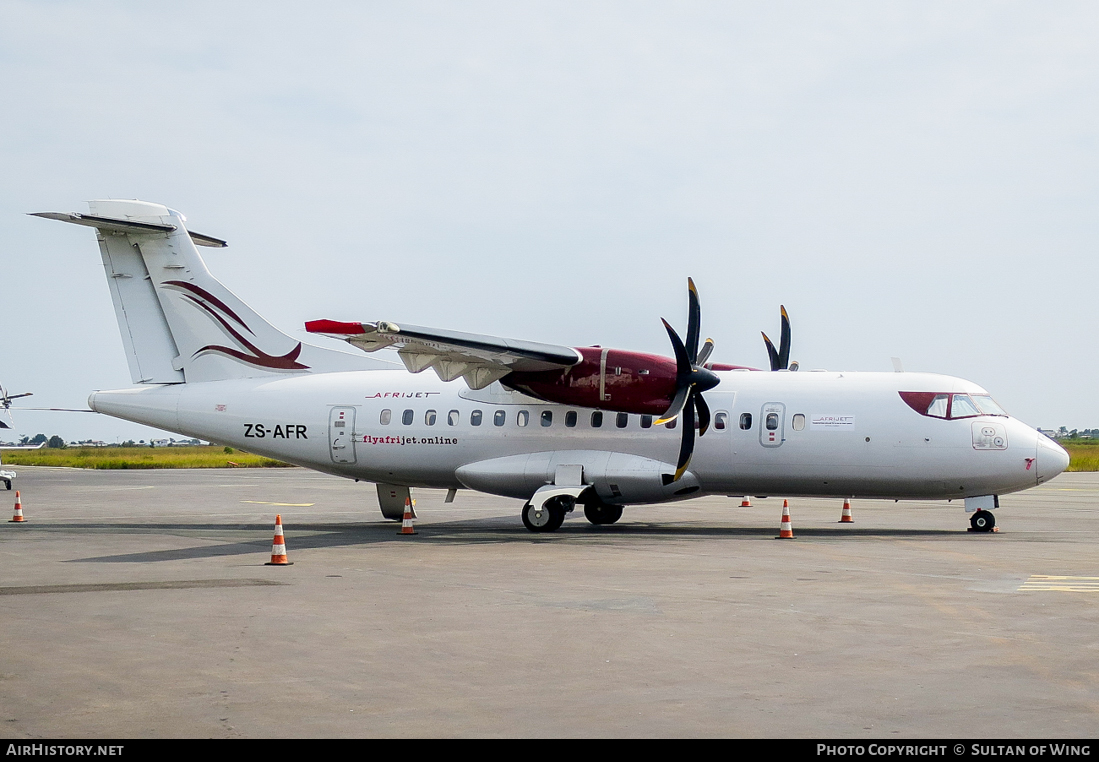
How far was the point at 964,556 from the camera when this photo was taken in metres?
16.0

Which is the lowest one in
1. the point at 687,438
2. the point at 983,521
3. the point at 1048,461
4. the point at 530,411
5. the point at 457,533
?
the point at 457,533

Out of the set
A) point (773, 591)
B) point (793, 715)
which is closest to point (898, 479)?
point (773, 591)

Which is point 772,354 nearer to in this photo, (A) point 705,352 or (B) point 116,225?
(A) point 705,352

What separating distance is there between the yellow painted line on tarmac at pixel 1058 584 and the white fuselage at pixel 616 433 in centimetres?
666

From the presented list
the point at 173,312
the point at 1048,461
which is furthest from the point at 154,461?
the point at 1048,461

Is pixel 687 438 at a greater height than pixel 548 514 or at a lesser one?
greater

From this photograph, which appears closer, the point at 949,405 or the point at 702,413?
the point at 949,405

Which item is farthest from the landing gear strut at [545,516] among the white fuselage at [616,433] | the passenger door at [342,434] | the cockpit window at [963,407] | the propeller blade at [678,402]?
the cockpit window at [963,407]

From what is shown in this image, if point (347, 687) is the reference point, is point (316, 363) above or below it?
above

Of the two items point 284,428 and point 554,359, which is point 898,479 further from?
point 284,428

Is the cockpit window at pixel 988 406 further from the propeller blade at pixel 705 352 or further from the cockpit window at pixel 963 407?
the propeller blade at pixel 705 352

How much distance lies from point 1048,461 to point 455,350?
11268mm

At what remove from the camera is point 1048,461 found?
1978 cm

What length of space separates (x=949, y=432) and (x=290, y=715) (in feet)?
53.1
